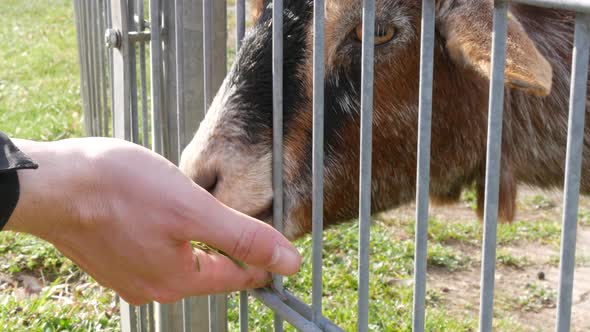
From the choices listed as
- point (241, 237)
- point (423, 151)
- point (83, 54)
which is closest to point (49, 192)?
point (241, 237)

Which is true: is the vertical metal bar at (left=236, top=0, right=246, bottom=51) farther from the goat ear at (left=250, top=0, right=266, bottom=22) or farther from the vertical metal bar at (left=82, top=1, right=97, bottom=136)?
the vertical metal bar at (left=82, top=1, right=97, bottom=136)

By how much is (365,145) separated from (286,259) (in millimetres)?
413

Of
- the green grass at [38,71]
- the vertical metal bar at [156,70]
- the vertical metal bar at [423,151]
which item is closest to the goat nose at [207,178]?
the vertical metal bar at [156,70]

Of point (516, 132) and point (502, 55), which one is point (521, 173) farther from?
point (502, 55)

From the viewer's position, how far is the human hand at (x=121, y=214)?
2.00 metres

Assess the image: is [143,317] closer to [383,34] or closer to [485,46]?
[383,34]

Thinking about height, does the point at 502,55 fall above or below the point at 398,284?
above

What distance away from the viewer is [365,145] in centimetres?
207

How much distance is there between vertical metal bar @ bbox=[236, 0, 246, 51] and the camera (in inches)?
99.8

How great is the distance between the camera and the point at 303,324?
2.39 meters

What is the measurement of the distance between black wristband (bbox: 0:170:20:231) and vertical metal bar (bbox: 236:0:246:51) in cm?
97

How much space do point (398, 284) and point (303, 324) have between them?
2.53m

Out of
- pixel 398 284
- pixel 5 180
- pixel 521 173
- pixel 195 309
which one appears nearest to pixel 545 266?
pixel 398 284

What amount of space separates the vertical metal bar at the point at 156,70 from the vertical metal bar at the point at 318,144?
1057 mm
